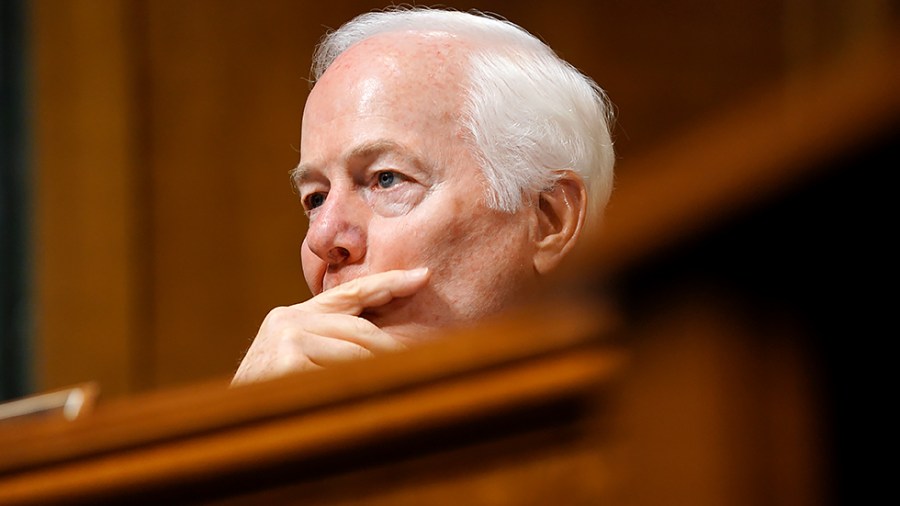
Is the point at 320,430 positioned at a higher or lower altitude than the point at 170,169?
lower

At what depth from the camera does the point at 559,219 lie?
219 cm

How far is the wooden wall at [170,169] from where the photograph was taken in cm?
386

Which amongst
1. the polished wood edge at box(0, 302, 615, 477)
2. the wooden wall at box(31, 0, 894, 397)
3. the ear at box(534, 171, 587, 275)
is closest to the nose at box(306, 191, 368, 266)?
the ear at box(534, 171, 587, 275)

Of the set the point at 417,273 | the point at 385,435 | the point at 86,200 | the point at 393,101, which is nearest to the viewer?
the point at 385,435

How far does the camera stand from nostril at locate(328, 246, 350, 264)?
6.83 ft

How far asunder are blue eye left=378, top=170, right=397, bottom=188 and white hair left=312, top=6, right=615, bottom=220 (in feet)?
0.47

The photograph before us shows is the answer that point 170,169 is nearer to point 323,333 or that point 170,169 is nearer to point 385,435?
point 323,333

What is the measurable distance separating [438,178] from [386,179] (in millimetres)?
82

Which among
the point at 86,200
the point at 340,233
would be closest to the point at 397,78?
the point at 340,233

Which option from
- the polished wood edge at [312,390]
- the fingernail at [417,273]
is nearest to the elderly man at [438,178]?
the fingernail at [417,273]

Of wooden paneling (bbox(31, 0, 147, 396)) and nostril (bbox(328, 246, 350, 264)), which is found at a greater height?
wooden paneling (bbox(31, 0, 147, 396))

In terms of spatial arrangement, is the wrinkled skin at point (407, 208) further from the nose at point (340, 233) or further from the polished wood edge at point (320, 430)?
the polished wood edge at point (320, 430)

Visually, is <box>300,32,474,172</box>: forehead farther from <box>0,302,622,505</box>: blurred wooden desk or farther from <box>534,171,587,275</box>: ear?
<box>0,302,622,505</box>: blurred wooden desk

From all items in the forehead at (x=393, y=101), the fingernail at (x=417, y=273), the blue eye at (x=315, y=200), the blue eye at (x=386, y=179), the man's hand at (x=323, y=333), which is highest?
the forehead at (x=393, y=101)
